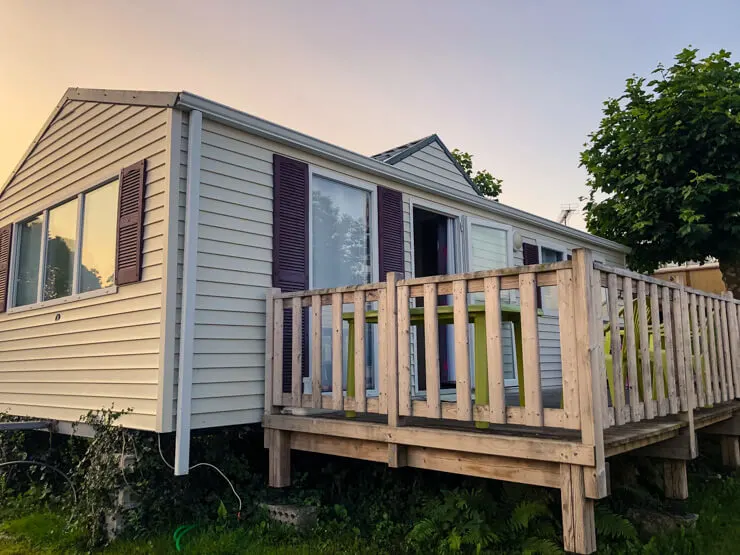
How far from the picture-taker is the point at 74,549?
3.71 m

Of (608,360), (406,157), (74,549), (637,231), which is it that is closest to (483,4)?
(406,157)

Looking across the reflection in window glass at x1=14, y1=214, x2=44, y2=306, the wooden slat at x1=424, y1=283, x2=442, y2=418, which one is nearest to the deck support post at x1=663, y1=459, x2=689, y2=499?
the wooden slat at x1=424, y1=283, x2=442, y2=418

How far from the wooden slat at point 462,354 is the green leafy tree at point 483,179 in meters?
16.5

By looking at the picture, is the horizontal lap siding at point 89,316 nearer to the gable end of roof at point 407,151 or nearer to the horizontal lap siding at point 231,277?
the horizontal lap siding at point 231,277

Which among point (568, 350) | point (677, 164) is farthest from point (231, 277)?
point (677, 164)

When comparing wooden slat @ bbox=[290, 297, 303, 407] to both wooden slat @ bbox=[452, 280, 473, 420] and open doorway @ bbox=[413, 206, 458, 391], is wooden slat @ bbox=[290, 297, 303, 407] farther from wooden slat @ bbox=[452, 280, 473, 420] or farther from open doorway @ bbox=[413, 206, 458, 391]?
open doorway @ bbox=[413, 206, 458, 391]

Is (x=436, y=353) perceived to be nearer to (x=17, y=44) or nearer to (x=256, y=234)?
(x=256, y=234)

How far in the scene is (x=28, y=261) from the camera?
602 cm

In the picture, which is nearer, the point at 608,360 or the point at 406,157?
the point at 608,360

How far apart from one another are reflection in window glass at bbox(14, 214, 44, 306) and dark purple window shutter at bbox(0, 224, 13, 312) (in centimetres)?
12

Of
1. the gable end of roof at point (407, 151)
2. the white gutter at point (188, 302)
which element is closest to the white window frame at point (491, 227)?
the gable end of roof at point (407, 151)

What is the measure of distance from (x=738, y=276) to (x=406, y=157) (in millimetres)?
6171

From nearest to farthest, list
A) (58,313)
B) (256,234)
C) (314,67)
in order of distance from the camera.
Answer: (256,234) → (58,313) → (314,67)

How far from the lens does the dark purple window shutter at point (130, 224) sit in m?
4.13
